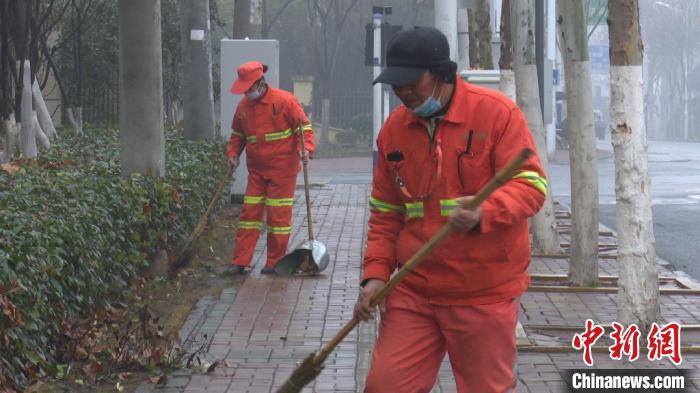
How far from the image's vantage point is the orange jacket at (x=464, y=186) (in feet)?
15.5

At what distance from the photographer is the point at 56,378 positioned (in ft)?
22.6

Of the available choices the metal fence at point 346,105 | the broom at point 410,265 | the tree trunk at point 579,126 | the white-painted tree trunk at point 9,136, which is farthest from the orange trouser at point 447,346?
the metal fence at point 346,105

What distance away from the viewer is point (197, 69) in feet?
61.3

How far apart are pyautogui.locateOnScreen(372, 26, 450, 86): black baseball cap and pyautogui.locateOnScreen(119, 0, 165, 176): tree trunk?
648cm

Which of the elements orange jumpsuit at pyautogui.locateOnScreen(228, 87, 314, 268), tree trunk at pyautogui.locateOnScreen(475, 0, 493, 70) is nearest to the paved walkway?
orange jumpsuit at pyautogui.locateOnScreen(228, 87, 314, 268)

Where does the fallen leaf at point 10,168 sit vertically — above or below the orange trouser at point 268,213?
above

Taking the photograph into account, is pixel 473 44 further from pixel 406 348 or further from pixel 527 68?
pixel 406 348

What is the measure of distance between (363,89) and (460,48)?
33.6m

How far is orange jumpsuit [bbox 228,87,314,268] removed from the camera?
11336 millimetres

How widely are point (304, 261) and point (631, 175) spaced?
376 centimetres

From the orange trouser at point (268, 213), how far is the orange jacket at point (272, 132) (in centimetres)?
10

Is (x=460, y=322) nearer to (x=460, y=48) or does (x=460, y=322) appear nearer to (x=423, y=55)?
(x=423, y=55)

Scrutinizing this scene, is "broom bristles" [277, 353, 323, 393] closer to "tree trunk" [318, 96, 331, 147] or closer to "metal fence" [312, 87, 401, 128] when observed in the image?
"tree trunk" [318, 96, 331, 147]

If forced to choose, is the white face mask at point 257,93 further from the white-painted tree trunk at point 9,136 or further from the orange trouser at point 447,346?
the orange trouser at point 447,346
